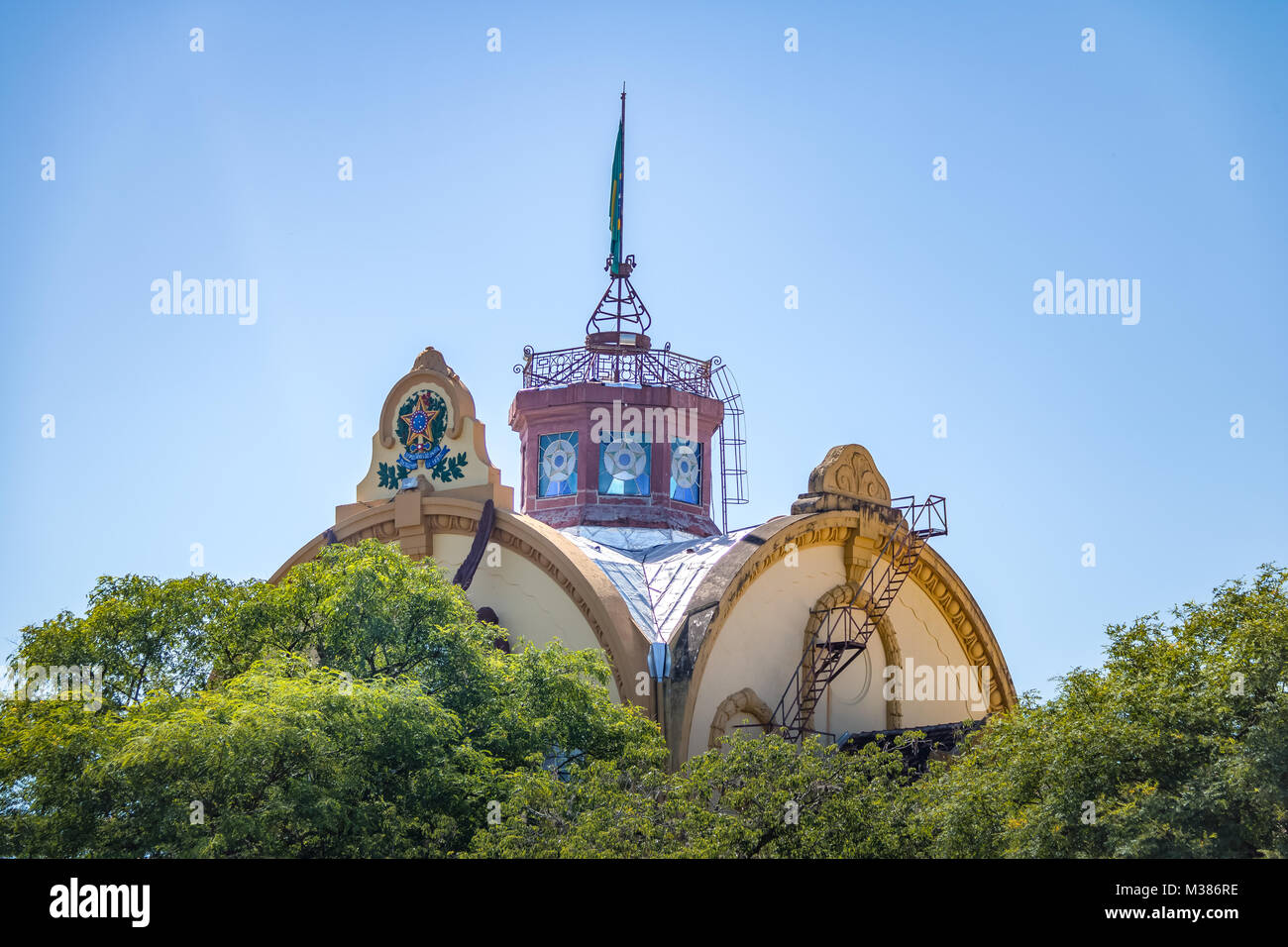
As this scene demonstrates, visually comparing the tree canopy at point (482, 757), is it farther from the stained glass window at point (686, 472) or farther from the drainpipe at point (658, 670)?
the stained glass window at point (686, 472)

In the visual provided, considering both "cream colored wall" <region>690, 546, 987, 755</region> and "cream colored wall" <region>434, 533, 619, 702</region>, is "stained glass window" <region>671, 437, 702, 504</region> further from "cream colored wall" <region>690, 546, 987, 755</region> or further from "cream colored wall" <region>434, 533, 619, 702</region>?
"cream colored wall" <region>434, 533, 619, 702</region>

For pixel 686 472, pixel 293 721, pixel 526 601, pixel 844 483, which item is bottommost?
pixel 293 721

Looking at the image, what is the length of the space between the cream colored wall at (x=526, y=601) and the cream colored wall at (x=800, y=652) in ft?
8.37

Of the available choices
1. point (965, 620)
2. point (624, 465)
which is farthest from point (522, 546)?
point (965, 620)

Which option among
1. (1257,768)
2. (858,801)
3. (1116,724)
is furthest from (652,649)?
(1257,768)

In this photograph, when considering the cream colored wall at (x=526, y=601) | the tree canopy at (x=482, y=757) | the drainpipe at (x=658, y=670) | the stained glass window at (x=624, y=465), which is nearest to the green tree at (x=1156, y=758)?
the tree canopy at (x=482, y=757)

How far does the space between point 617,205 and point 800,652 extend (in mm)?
13915

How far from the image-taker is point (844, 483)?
1208 inches

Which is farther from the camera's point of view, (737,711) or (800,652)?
(800,652)

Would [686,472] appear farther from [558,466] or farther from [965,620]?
[965,620]
